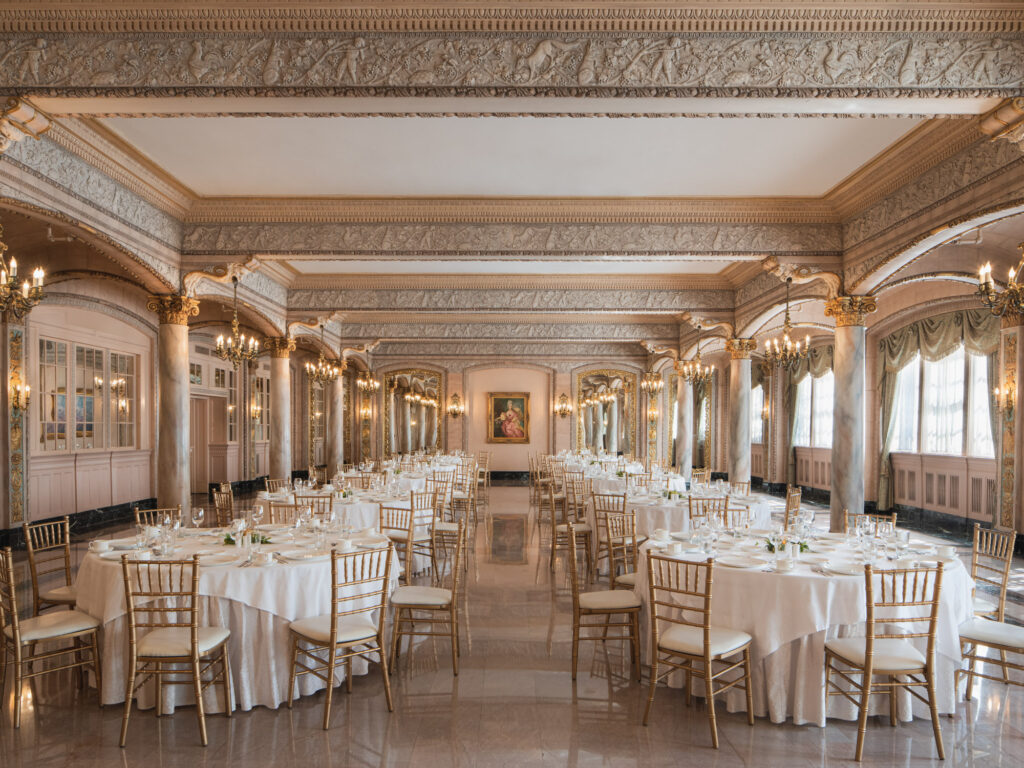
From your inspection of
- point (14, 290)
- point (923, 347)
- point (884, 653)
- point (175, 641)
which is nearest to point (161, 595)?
point (175, 641)

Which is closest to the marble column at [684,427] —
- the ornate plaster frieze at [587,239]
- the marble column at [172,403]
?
the ornate plaster frieze at [587,239]

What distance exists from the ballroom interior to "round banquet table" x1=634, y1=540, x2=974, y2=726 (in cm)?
2

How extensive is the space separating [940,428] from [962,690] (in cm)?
1006

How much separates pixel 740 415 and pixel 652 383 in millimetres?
7286

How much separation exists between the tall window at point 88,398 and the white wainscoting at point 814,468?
616 inches

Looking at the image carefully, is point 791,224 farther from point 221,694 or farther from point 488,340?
point 488,340

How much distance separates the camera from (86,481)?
11.8 metres

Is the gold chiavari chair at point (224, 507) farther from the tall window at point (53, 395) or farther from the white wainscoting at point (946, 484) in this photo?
the white wainscoting at point (946, 484)

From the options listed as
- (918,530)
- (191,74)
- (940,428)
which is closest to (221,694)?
(191,74)

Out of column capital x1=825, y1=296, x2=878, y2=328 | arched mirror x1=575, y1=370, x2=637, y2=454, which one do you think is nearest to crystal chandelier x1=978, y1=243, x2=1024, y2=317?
column capital x1=825, y1=296, x2=878, y2=328

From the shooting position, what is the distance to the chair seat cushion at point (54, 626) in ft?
14.1

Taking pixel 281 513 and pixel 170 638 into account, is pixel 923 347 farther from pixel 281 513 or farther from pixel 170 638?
pixel 170 638

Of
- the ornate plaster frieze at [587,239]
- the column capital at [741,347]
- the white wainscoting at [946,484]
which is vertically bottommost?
the white wainscoting at [946,484]

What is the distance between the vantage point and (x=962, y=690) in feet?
15.2
